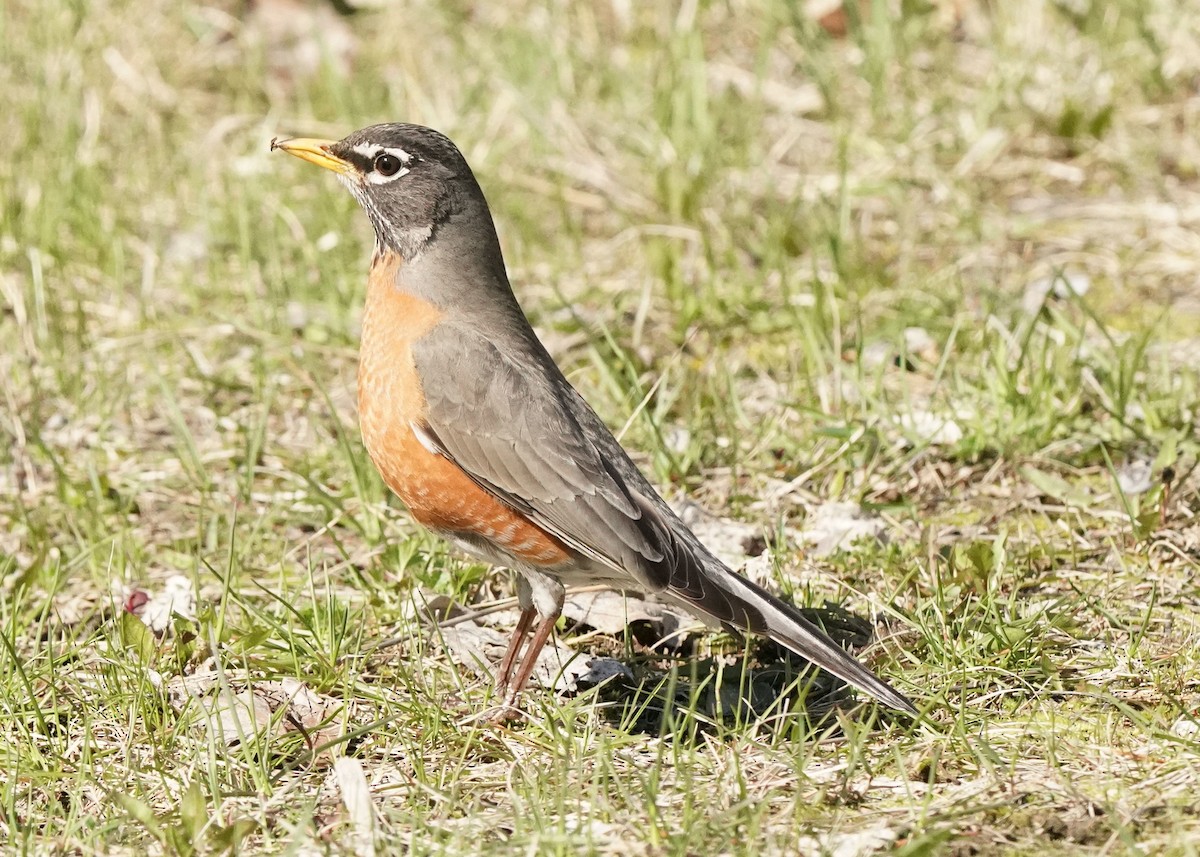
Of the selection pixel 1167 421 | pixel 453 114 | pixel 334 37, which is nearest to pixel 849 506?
pixel 1167 421

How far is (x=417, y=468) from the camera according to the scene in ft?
14.5

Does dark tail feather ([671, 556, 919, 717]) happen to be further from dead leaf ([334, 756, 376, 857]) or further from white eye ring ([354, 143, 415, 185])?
white eye ring ([354, 143, 415, 185])

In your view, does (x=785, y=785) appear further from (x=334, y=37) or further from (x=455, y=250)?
(x=334, y=37)

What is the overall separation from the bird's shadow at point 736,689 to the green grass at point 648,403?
0.11ft

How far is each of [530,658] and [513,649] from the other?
0.26m

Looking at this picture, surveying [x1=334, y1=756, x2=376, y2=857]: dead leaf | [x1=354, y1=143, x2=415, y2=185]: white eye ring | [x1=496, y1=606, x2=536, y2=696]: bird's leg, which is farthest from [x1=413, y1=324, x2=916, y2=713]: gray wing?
[x1=334, y1=756, x2=376, y2=857]: dead leaf

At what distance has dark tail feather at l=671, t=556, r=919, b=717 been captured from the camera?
3.98 m

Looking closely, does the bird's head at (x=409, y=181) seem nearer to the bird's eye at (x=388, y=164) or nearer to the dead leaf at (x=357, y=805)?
the bird's eye at (x=388, y=164)

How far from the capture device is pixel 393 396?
4.52 meters

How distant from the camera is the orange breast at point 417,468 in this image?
14.4 feet

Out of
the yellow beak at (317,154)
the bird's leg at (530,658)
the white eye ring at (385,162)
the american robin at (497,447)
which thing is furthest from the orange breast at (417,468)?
the yellow beak at (317,154)

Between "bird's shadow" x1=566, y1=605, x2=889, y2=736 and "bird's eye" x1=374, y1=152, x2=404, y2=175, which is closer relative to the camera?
"bird's shadow" x1=566, y1=605, x2=889, y2=736

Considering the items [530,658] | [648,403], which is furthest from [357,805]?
[648,403]

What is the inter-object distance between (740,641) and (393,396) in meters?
1.30
